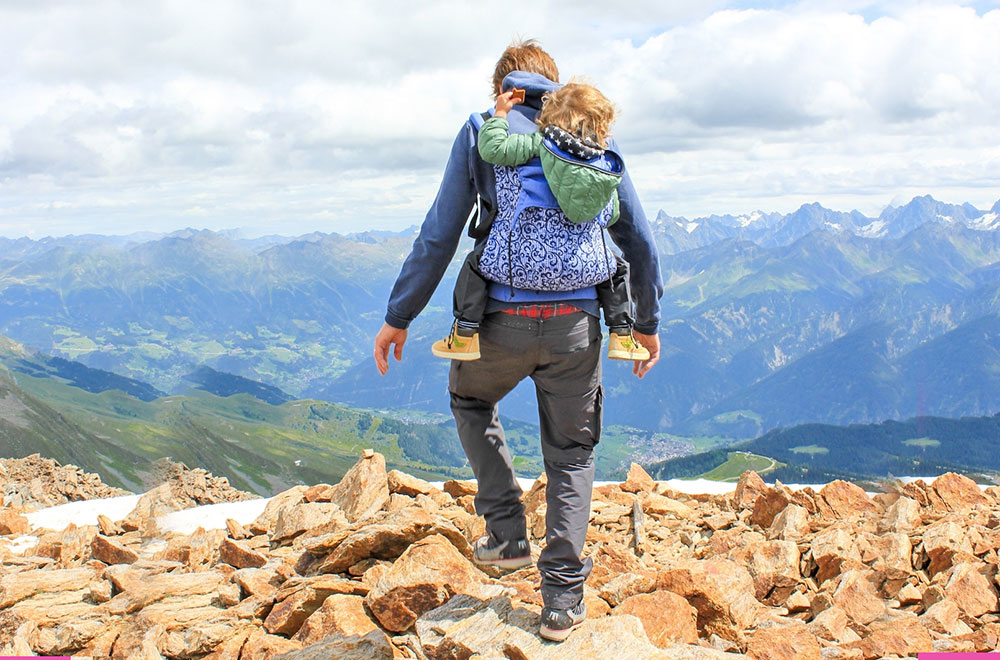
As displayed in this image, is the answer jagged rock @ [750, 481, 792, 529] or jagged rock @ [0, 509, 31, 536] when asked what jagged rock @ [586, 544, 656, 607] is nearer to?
jagged rock @ [750, 481, 792, 529]

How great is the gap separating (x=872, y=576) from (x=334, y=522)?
6.28 meters

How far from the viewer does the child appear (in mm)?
4836

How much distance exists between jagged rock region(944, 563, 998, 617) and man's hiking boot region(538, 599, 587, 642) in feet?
12.8

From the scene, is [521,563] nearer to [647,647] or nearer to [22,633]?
[647,647]

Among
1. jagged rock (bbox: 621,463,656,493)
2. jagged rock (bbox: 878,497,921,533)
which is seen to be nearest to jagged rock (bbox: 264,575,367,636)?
jagged rock (bbox: 621,463,656,493)

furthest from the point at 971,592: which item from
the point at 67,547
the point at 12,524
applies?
the point at 12,524

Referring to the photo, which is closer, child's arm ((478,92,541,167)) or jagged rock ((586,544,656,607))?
child's arm ((478,92,541,167))

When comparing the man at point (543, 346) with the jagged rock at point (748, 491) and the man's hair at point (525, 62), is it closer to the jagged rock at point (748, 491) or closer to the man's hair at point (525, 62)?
the man's hair at point (525, 62)

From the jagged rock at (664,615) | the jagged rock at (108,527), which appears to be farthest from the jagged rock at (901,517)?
the jagged rock at (108,527)

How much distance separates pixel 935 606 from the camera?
6.73 metres

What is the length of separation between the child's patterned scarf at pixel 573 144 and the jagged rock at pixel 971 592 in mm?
5502

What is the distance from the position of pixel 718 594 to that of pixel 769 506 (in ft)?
13.8

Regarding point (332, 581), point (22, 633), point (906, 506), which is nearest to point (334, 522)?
point (332, 581)

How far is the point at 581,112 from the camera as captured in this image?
192 inches
